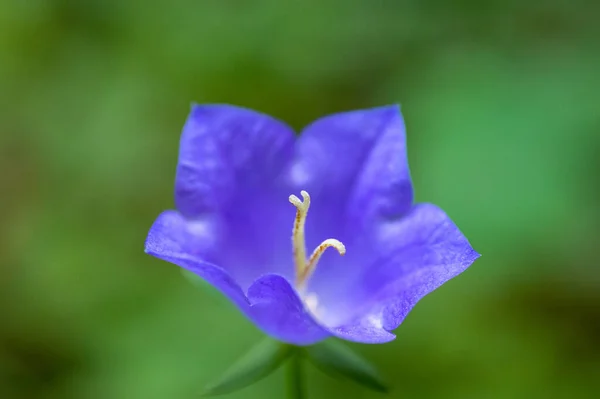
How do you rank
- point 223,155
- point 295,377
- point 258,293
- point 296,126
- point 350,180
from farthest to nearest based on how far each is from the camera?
point 296,126, point 350,180, point 223,155, point 295,377, point 258,293

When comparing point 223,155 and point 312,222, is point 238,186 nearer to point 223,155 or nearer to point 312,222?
point 223,155

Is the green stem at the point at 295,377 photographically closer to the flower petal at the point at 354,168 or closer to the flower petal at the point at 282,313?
the flower petal at the point at 282,313

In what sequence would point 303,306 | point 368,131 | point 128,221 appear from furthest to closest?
1. point 128,221
2. point 368,131
3. point 303,306

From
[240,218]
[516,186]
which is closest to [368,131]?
[240,218]

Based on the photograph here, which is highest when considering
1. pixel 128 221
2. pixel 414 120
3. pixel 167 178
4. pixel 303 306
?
pixel 414 120

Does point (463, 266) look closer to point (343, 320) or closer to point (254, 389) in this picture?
point (343, 320)

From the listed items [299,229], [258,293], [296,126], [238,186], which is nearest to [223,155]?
[238,186]

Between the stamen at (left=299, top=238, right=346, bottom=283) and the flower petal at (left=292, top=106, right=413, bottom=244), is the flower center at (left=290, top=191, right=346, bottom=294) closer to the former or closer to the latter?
the stamen at (left=299, top=238, right=346, bottom=283)
